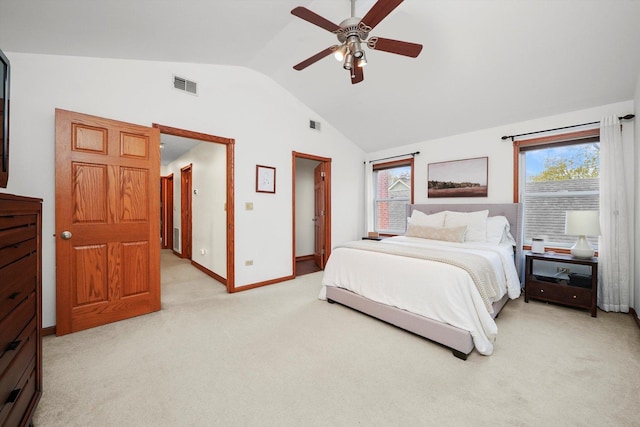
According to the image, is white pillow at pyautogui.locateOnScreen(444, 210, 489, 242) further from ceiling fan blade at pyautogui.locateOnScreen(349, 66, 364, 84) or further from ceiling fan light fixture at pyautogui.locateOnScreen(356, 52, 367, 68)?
ceiling fan light fixture at pyautogui.locateOnScreen(356, 52, 367, 68)

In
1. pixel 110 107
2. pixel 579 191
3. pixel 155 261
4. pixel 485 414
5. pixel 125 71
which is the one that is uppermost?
pixel 125 71

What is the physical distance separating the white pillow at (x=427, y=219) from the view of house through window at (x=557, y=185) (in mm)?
1084

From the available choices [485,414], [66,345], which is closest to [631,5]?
[485,414]

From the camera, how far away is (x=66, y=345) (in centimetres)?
221

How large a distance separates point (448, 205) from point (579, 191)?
1.51 metres

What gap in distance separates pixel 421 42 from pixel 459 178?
7.13 ft

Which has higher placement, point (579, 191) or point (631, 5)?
point (631, 5)

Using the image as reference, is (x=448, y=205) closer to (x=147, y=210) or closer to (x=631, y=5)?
(x=631, y=5)

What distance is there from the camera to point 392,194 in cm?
529

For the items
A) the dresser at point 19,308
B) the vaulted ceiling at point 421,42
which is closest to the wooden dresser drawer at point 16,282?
the dresser at point 19,308

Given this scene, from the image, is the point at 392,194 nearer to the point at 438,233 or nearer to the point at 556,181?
the point at 438,233

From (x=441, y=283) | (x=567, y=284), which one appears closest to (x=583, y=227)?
(x=567, y=284)

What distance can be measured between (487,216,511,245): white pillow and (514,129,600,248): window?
433mm

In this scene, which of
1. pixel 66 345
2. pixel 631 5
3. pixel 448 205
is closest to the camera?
pixel 631 5
